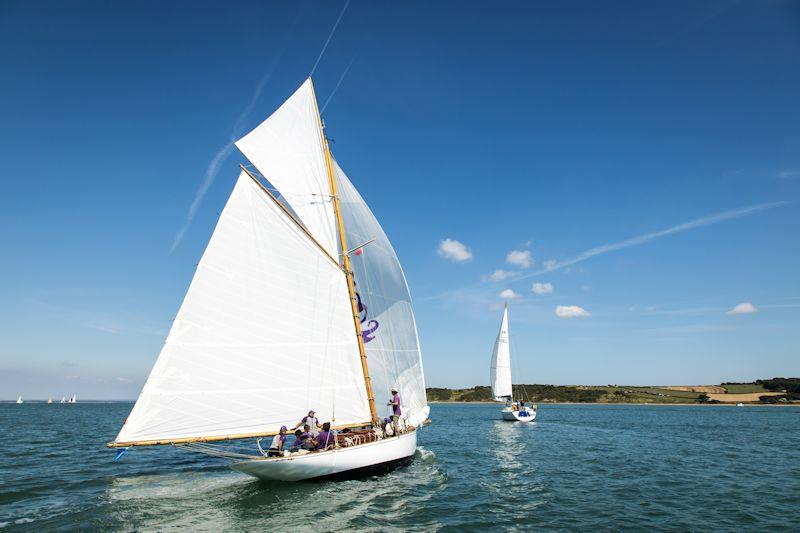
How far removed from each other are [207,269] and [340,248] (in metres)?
8.51

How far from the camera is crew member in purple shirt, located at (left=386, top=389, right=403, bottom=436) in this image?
23188mm

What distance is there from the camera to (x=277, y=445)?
19.5 meters

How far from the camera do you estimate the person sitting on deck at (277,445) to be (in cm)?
1919

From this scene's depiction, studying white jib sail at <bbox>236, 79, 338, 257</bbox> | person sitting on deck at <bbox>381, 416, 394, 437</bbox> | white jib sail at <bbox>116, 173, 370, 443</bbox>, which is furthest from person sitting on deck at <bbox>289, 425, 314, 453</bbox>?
white jib sail at <bbox>236, 79, 338, 257</bbox>

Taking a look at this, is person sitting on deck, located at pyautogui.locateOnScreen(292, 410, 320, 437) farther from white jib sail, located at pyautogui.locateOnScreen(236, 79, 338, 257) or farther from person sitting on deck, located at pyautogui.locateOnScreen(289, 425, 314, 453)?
white jib sail, located at pyautogui.locateOnScreen(236, 79, 338, 257)

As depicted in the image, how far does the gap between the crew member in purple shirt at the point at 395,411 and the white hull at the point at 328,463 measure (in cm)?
76

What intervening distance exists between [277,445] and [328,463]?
2.49 meters

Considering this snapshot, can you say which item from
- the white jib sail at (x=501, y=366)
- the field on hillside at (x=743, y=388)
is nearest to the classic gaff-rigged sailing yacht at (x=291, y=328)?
the white jib sail at (x=501, y=366)

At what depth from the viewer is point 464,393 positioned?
7603 inches

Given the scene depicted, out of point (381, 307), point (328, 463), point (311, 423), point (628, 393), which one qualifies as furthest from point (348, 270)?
point (628, 393)

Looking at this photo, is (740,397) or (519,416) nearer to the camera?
(519,416)

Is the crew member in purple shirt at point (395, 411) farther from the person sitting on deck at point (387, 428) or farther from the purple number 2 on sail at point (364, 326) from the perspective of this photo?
the purple number 2 on sail at point (364, 326)

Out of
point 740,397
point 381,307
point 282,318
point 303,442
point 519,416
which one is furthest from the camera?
point 740,397

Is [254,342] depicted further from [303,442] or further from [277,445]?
[303,442]
